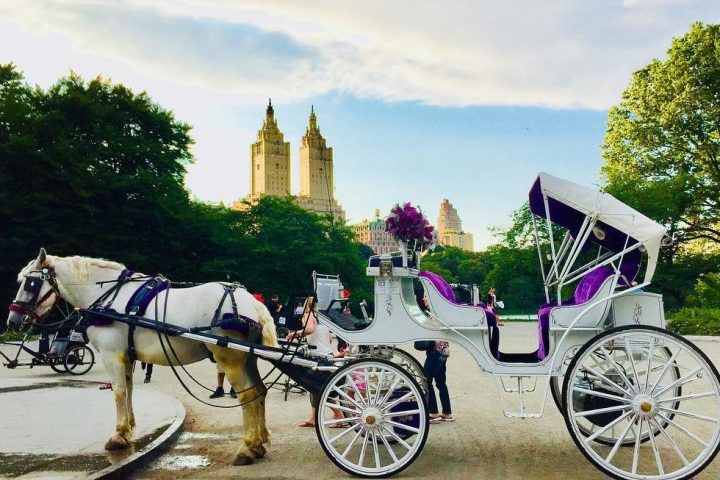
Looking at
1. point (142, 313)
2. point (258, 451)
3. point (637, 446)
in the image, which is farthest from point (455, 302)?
point (142, 313)

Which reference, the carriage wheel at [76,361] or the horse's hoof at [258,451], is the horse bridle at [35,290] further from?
the carriage wheel at [76,361]

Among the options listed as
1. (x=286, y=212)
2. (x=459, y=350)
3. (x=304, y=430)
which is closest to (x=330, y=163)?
(x=286, y=212)

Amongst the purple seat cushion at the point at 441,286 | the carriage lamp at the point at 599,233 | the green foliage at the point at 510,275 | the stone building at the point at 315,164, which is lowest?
the purple seat cushion at the point at 441,286

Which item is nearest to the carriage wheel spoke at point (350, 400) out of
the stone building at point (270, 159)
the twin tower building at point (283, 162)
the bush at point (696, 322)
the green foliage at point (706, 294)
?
the bush at point (696, 322)

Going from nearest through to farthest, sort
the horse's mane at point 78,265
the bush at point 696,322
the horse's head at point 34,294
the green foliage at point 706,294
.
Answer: the horse's head at point 34,294, the horse's mane at point 78,265, the bush at point 696,322, the green foliage at point 706,294

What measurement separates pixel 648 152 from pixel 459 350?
69.6ft

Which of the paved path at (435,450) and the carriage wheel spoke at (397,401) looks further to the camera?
the paved path at (435,450)

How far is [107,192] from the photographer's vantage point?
31.4 metres

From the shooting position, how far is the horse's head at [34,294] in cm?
700

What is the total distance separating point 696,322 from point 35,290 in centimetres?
2537

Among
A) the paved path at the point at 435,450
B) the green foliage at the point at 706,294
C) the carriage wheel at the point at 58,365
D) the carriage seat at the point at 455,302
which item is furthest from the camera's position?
the green foliage at the point at 706,294

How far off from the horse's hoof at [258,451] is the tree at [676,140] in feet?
92.8

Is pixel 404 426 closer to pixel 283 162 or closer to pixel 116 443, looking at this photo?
pixel 116 443

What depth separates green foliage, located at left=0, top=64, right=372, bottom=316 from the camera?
98.5 feet
